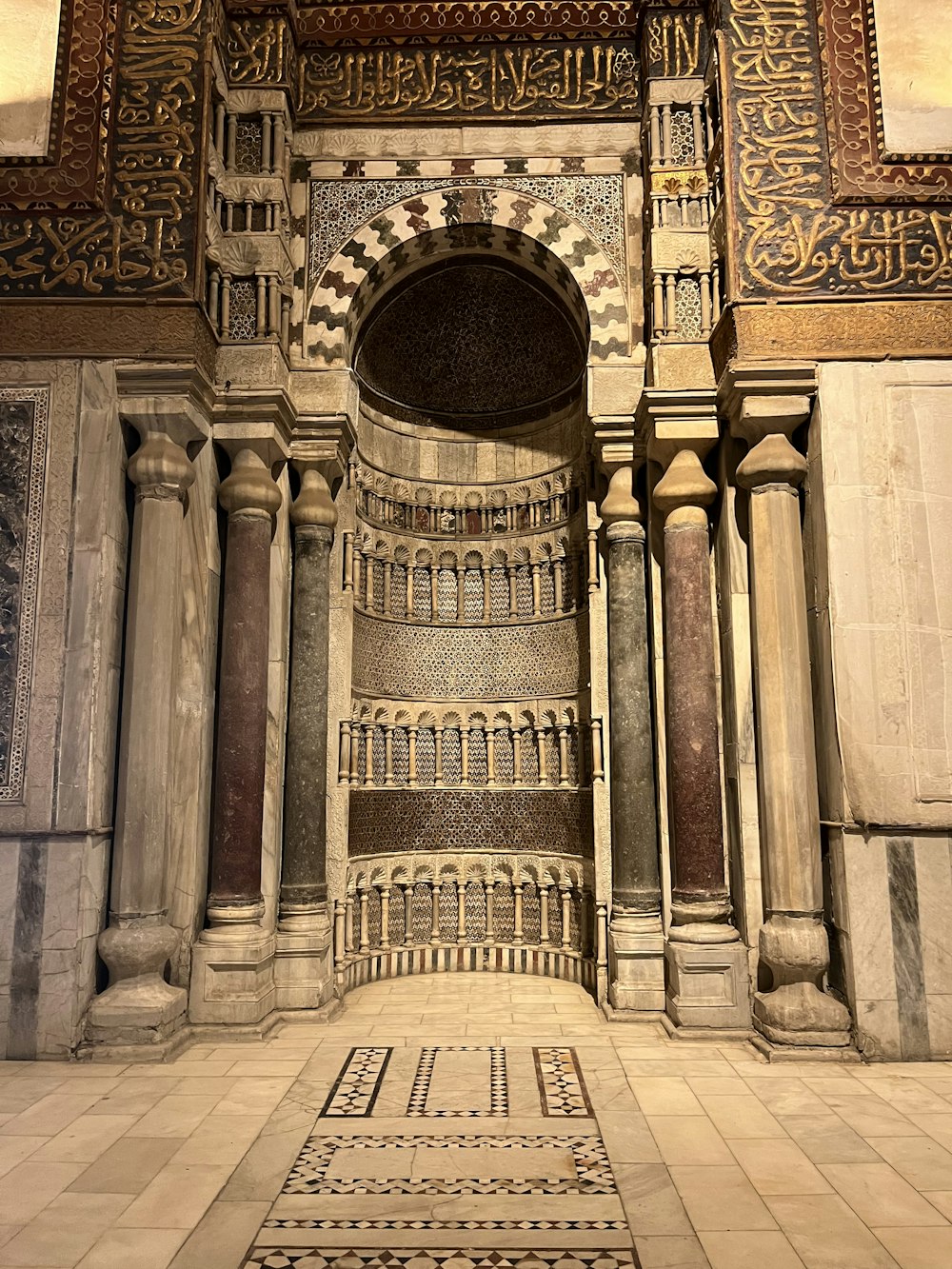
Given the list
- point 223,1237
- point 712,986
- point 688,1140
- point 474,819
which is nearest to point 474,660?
point 474,819

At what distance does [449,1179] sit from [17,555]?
383cm

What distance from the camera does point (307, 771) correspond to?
631 cm

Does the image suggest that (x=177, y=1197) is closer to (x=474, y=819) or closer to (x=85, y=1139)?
(x=85, y=1139)

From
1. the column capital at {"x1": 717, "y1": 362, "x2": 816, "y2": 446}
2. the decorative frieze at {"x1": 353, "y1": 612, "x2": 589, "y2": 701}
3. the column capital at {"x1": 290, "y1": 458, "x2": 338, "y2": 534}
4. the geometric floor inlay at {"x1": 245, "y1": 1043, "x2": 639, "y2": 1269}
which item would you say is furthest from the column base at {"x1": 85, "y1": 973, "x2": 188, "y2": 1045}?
the column capital at {"x1": 717, "y1": 362, "x2": 816, "y2": 446}

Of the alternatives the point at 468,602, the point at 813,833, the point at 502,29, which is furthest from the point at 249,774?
the point at 502,29

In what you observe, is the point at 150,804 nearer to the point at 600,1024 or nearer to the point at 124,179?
the point at 600,1024

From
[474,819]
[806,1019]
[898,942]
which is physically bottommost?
[806,1019]

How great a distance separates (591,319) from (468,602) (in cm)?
246

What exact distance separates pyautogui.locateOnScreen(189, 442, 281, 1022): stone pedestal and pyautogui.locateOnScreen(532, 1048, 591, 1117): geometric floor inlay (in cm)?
168

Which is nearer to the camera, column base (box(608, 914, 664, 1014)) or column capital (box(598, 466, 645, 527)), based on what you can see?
column base (box(608, 914, 664, 1014))

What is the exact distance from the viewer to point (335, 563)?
6875 millimetres

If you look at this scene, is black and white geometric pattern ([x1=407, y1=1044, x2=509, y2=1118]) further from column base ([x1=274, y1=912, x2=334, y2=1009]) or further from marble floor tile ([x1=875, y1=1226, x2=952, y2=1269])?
marble floor tile ([x1=875, y1=1226, x2=952, y2=1269])

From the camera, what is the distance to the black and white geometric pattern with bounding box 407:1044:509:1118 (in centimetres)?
427

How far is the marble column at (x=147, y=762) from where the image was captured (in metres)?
5.12
